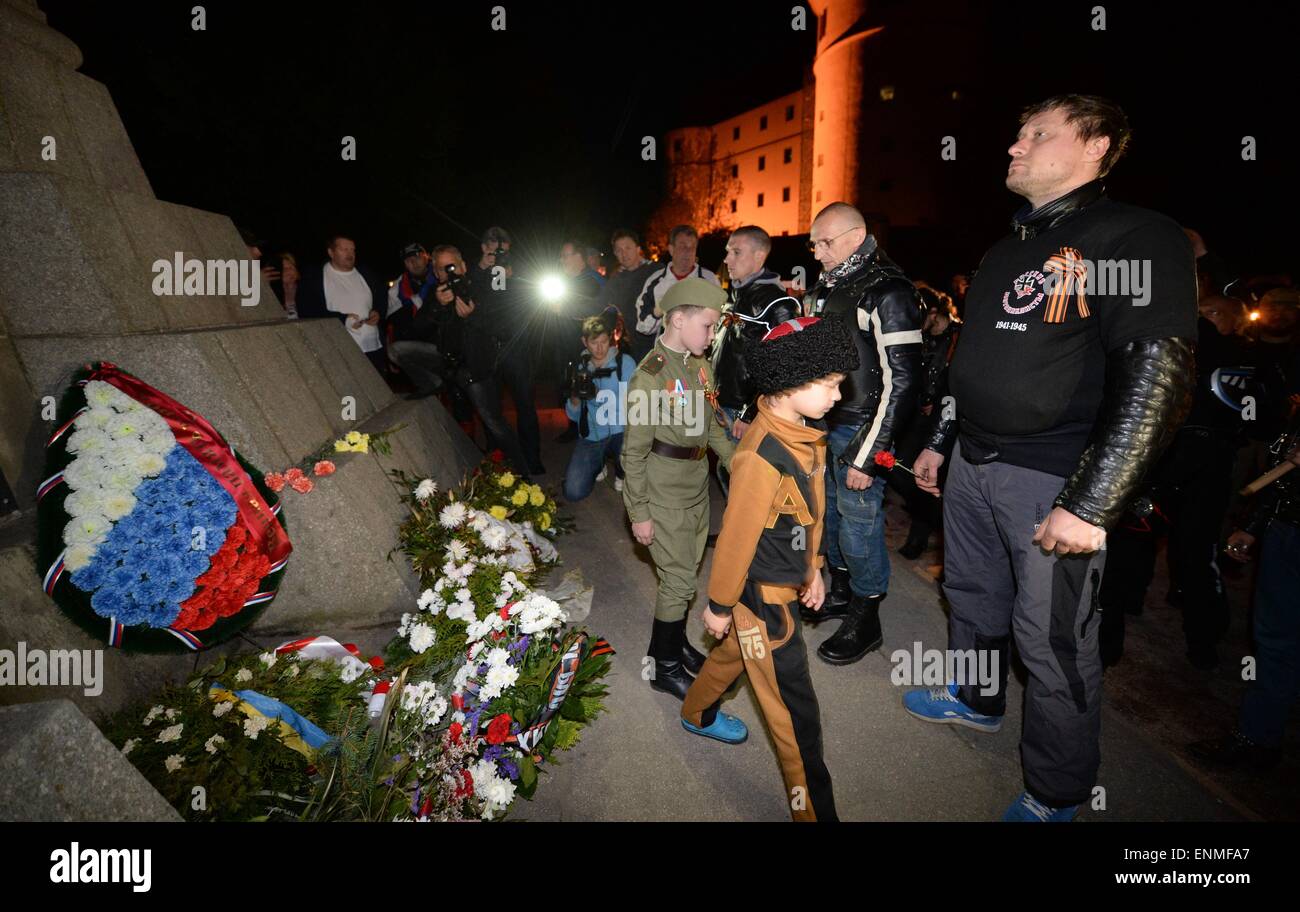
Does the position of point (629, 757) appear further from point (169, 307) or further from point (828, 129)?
point (828, 129)

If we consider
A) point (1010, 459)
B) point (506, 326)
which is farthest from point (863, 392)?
point (506, 326)

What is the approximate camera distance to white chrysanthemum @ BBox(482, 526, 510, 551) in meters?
3.98

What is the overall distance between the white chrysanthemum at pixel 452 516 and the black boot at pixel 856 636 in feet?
8.00

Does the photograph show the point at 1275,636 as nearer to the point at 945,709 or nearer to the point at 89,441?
the point at 945,709

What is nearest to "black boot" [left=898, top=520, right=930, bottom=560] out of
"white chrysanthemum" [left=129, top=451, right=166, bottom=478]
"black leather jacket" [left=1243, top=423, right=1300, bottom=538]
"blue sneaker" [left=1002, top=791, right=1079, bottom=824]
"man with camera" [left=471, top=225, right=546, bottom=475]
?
"black leather jacket" [left=1243, top=423, right=1300, bottom=538]

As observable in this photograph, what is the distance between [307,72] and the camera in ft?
53.8

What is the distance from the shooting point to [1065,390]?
2.37 meters

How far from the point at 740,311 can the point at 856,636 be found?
7.11 feet

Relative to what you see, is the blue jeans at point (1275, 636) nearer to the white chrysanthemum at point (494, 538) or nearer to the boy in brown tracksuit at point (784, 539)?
the boy in brown tracksuit at point (784, 539)

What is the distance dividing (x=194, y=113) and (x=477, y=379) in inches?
588

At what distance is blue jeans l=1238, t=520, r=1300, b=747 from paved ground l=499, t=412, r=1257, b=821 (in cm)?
42

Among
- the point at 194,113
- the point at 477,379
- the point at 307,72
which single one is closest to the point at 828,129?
the point at 307,72

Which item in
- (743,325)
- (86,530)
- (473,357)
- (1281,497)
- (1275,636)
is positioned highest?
(743,325)

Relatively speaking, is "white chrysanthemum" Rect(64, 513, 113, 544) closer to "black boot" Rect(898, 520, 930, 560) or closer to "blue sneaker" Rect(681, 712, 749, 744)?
"blue sneaker" Rect(681, 712, 749, 744)
